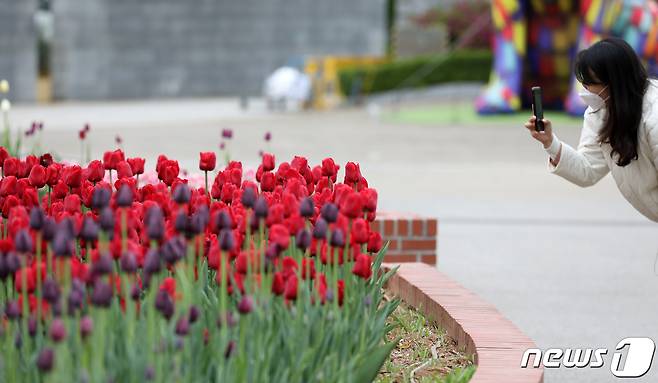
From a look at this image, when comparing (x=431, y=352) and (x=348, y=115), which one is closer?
(x=431, y=352)

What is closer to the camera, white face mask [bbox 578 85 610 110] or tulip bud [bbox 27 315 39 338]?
tulip bud [bbox 27 315 39 338]

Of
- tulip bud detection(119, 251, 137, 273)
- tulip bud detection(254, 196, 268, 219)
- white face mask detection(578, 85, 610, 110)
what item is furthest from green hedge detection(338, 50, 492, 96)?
tulip bud detection(119, 251, 137, 273)

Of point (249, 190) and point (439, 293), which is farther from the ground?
point (249, 190)

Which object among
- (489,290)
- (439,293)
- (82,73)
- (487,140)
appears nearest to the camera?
(439,293)

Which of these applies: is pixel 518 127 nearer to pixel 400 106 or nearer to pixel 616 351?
pixel 400 106

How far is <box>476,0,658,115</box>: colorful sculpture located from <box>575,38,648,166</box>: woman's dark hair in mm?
17640

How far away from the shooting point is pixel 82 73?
1435 inches

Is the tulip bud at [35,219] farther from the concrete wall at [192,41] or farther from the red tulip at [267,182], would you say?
the concrete wall at [192,41]

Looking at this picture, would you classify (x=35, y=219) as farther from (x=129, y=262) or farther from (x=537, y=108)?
(x=537, y=108)

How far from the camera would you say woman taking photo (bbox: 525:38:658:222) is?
4.34m

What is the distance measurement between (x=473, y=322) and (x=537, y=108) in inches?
32.8

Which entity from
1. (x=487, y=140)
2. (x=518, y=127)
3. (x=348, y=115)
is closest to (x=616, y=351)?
(x=487, y=140)

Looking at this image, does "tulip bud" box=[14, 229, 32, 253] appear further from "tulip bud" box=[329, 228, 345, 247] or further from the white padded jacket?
the white padded jacket

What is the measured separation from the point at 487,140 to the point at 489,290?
12069mm
